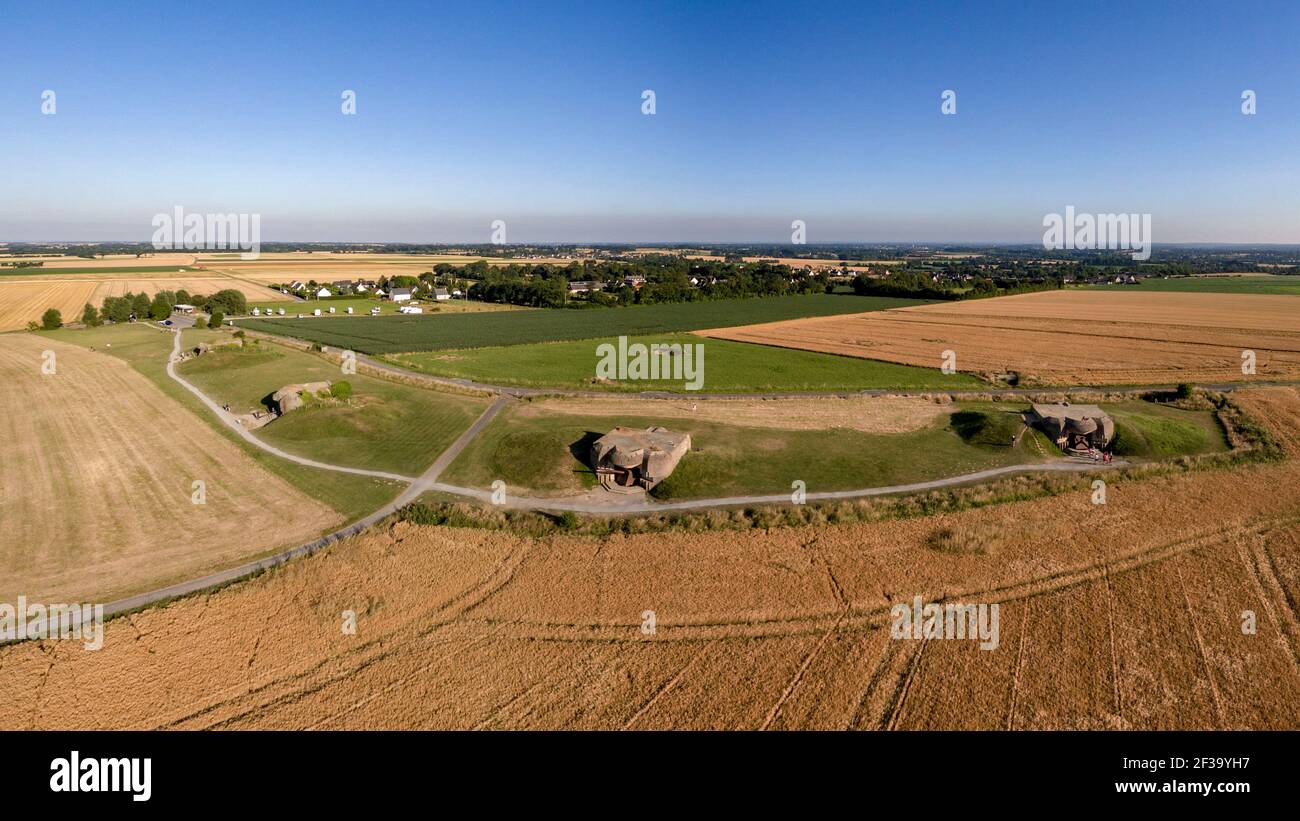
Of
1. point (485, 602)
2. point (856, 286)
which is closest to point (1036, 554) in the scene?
point (485, 602)

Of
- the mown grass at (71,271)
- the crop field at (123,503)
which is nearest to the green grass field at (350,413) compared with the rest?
the crop field at (123,503)

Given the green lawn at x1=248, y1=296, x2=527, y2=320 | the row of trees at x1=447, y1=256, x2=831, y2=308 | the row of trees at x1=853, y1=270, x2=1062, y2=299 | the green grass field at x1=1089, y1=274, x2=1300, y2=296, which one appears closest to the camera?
the green lawn at x1=248, y1=296, x2=527, y2=320

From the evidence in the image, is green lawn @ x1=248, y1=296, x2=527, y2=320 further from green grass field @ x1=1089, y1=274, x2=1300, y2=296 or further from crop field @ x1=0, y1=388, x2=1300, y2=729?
green grass field @ x1=1089, y1=274, x2=1300, y2=296

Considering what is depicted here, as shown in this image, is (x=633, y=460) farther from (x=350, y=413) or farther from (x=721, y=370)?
(x=721, y=370)

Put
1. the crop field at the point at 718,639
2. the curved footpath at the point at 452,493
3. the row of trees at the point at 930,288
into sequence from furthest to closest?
the row of trees at the point at 930,288
the curved footpath at the point at 452,493
the crop field at the point at 718,639


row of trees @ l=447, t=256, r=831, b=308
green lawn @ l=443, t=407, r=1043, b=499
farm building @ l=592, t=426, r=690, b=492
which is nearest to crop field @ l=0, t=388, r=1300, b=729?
green lawn @ l=443, t=407, r=1043, b=499

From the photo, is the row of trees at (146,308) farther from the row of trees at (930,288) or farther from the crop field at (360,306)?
the row of trees at (930,288)

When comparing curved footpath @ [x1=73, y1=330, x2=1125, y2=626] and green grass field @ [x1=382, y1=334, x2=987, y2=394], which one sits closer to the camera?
curved footpath @ [x1=73, y1=330, x2=1125, y2=626]
